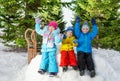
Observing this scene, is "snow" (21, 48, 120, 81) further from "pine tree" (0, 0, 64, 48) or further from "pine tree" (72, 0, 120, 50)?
"pine tree" (72, 0, 120, 50)

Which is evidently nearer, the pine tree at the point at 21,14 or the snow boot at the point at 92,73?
the snow boot at the point at 92,73

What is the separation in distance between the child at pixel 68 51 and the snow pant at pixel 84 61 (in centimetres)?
15

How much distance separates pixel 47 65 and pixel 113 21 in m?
10.1

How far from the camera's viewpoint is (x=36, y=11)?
1645 cm

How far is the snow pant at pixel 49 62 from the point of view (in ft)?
31.8

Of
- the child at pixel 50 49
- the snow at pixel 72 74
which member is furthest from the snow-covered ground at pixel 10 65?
the child at pixel 50 49

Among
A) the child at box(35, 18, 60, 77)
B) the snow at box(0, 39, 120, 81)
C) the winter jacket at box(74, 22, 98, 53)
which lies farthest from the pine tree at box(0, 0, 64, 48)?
the winter jacket at box(74, 22, 98, 53)

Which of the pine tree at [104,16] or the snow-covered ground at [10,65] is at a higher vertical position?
the pine tree at [104,16]

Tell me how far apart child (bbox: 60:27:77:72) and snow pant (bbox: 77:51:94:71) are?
147 millimetres

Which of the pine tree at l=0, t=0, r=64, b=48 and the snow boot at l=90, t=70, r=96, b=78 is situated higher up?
the pine tree at l=0, t=0, r=64, b=48

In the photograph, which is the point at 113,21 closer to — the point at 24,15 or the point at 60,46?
the point at 24,15

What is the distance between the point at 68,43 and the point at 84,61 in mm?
706

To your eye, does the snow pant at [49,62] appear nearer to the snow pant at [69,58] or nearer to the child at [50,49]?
the child at [50,49]

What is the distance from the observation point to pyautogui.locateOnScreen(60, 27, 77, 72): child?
9547 millimetres
